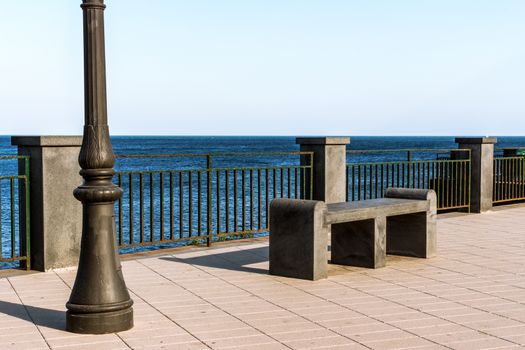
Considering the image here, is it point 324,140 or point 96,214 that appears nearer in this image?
point 96,214

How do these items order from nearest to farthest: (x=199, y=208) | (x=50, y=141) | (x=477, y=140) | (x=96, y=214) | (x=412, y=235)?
(x=96, y=214) < (x=50, y=141) < (x=412, y=235) < (x=199, y=208) < (x=477, y=140)

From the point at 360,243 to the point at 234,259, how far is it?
5.29 ft

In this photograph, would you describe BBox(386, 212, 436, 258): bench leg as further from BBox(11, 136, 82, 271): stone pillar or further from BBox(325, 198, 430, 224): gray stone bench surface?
BBox(11, 136, 82, 271): stone pillar

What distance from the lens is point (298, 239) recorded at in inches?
295

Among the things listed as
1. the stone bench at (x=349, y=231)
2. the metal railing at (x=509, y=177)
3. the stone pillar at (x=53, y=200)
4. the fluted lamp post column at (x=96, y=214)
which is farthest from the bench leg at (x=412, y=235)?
the metal railing at (x=509, y=177)

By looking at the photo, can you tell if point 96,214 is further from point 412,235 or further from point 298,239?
point 412,235

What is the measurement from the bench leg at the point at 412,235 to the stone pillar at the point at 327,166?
2.06 m

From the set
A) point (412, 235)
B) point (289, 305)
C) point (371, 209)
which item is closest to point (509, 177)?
point (412, 235)

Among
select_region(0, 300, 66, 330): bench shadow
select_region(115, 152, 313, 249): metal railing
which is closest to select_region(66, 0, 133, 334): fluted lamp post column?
select_region(0, 300, 66, 330): bench shadow

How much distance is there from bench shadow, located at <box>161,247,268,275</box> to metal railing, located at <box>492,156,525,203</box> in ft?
24.5

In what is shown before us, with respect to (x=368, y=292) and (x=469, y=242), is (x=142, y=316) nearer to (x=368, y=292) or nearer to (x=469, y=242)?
(x=368, y=292)

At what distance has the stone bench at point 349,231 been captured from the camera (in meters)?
7.43

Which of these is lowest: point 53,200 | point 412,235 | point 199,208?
point 412,235
